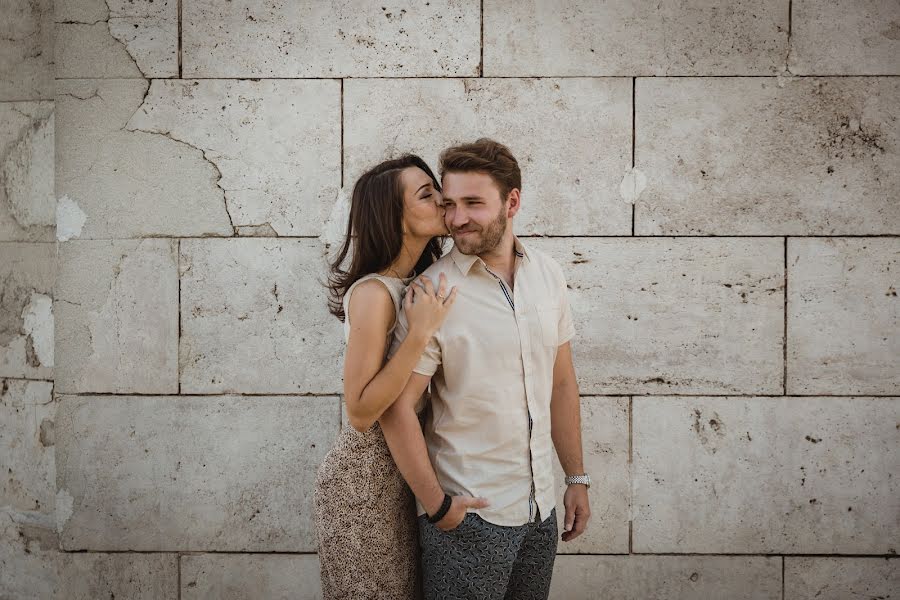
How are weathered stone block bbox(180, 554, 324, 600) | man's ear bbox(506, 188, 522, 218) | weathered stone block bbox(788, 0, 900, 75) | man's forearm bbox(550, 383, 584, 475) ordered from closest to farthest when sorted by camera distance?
man's ear bbox(506, 188, 522, 218) → man's forearm bbox(550, 383, 584, 475) → weathered stone block bbox(788, 0, 900, 75) → weathered stone block bbox(180, 554, 324, 600)

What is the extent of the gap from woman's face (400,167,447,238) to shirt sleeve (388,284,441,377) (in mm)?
301

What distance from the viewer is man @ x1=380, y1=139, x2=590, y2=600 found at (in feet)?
6.84

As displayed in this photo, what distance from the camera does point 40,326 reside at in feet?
11.0

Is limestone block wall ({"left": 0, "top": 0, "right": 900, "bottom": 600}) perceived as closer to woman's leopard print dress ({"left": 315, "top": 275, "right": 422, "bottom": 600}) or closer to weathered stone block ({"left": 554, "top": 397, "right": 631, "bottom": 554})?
weathered stone block ({"left": 554, "top": 397, "right": 631, "bottom": 554})

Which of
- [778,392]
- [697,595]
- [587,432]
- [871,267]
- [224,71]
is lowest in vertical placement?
[697,595]

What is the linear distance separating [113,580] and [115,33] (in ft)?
8.87

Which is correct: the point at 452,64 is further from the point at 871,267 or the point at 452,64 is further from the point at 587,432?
the point at 871,267

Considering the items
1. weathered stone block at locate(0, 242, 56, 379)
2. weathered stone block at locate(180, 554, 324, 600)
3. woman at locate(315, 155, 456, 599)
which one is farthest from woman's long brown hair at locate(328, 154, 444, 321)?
weathered stone block at locate(0, 242, 56, 379)

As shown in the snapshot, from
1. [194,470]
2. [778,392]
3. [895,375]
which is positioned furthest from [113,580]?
[895,375]

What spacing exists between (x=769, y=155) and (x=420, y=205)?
194 centimetres

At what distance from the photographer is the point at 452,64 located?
3.16 metres

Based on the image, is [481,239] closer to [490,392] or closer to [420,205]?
[420,205]

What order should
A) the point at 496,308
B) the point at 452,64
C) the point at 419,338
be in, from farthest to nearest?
the point at 452,64, the point at 496,308, the point at 419,338

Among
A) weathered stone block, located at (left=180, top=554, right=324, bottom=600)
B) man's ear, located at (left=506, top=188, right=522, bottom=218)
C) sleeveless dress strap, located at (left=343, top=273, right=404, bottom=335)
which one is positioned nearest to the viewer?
sleeveless dress strap, located at (left=343, top=273, right=404, bottom=335)
